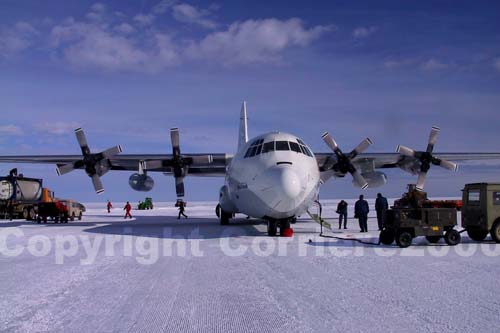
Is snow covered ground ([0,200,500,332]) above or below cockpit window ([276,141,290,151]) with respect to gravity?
below

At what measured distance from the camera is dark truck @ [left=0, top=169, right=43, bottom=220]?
33.0m

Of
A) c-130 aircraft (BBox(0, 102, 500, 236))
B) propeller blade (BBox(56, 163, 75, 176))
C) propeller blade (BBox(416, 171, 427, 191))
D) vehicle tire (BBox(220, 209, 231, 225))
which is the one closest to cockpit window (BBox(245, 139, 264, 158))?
c-130 aircraft (BBox(0, 102, 500, 236))

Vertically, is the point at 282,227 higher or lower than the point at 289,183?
lower

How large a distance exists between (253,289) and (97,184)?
19220 mm

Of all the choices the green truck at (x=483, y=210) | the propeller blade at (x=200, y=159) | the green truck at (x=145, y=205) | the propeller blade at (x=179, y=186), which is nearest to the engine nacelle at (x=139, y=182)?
the propeller blade at (x=179, y=186)

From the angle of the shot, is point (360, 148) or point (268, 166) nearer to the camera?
point (268, 166)

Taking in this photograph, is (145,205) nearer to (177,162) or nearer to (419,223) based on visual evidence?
(177,162)

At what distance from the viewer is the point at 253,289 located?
6.93m

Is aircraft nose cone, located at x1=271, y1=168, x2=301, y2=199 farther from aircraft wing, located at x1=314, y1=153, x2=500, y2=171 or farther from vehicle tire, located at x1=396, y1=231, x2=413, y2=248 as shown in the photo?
aircraft wing, located at x1=314, y1=153, x2=500, y2=171

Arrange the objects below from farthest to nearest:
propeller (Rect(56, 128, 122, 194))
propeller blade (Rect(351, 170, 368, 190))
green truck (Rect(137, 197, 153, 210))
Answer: green truck (Rect(137, 197, 153, 210))
propeller (Rect(56, 128, 122, 194))
propeller blade (Rect(351, 170, 368, 190))

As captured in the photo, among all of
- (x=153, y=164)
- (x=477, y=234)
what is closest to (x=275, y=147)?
(x=477, y=234)

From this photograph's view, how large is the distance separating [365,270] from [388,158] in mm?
18482

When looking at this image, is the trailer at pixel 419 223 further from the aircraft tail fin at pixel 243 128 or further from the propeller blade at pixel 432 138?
the aircraft tail fin at pixel 243 128

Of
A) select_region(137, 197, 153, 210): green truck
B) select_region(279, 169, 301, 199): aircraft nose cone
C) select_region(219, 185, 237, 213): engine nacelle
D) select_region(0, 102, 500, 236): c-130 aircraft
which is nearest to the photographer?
select_region(279, 169, 301, 199): aircraft nose cone
